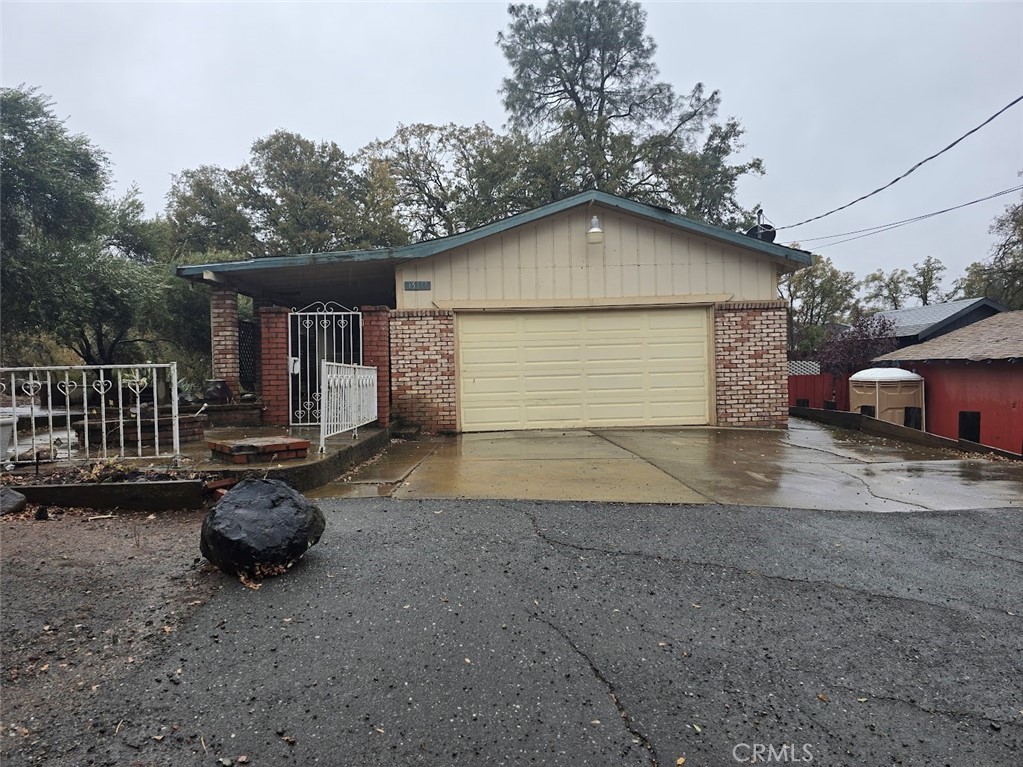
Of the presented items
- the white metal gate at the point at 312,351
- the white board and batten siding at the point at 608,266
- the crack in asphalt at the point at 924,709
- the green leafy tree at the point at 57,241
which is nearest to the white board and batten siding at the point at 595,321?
the white board and batten siding at the point at 608,266

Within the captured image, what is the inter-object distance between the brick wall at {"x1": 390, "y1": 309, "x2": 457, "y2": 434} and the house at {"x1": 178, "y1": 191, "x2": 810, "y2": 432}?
24 mm

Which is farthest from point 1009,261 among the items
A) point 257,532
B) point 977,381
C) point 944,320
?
point 257,532

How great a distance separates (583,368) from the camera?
9656 millimetres

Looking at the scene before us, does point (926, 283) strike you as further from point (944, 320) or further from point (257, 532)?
point (257, 532)

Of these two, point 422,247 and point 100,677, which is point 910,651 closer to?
point 100,677

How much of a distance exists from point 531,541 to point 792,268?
27.7 feet

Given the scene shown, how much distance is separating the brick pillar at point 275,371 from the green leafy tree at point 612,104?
17.1 m

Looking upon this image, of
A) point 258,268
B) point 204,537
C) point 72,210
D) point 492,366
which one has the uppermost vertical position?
point 72,210

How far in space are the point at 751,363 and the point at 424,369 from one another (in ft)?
17.8

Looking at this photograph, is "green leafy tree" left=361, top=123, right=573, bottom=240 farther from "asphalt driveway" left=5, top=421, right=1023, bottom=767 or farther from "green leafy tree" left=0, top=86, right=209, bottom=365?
"asphalt driveway" left=5, top=421, right=1023, bottom=767

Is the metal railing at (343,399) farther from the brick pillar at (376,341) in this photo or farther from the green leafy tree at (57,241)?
the green leafy tree at (57,241)

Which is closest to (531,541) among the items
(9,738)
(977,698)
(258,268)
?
(977,698)

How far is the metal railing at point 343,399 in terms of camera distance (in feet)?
17.4

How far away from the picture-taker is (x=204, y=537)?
298 centimetres
